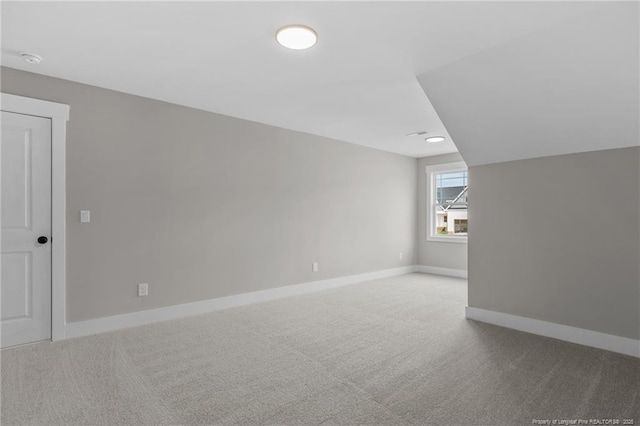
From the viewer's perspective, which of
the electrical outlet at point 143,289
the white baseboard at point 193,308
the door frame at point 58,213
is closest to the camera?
the door frame at point 58,213

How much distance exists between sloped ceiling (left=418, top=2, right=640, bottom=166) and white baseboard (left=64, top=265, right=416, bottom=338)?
298cm

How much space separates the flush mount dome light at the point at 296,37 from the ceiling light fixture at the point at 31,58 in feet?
6.54

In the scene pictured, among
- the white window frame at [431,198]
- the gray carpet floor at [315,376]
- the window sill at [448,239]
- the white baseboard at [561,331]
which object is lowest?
the gray carpet floor at [315,376]

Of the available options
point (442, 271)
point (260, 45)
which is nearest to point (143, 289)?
point (260, 45)

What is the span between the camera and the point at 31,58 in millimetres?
2744

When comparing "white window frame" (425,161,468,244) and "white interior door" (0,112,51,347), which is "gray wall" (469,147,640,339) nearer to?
"white window frame" (425,161,468,244)

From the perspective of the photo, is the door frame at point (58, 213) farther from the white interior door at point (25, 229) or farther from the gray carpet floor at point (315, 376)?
the gray carpet floor at point (315, 376)

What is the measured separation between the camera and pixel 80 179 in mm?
3273

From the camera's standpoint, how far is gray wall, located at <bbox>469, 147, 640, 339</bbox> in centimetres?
287

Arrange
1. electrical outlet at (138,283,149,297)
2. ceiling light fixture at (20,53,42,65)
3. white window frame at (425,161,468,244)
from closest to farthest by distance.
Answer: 1. ceiling light fixture at (20,53,42,65)
2. electrical outlet at (138,283,149,297)
3. white window frame at (425,161,468,244)

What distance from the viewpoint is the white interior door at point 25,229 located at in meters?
2.94

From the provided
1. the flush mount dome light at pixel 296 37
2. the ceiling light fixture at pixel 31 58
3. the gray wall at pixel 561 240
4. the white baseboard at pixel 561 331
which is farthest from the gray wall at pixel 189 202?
the white baseboard at pixel 561 331

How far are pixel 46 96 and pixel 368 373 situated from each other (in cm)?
367

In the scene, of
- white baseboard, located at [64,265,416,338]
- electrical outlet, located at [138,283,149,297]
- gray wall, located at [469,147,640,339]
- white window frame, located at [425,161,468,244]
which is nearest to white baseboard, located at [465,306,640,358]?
gray wall, located at [469,147,640,339]
